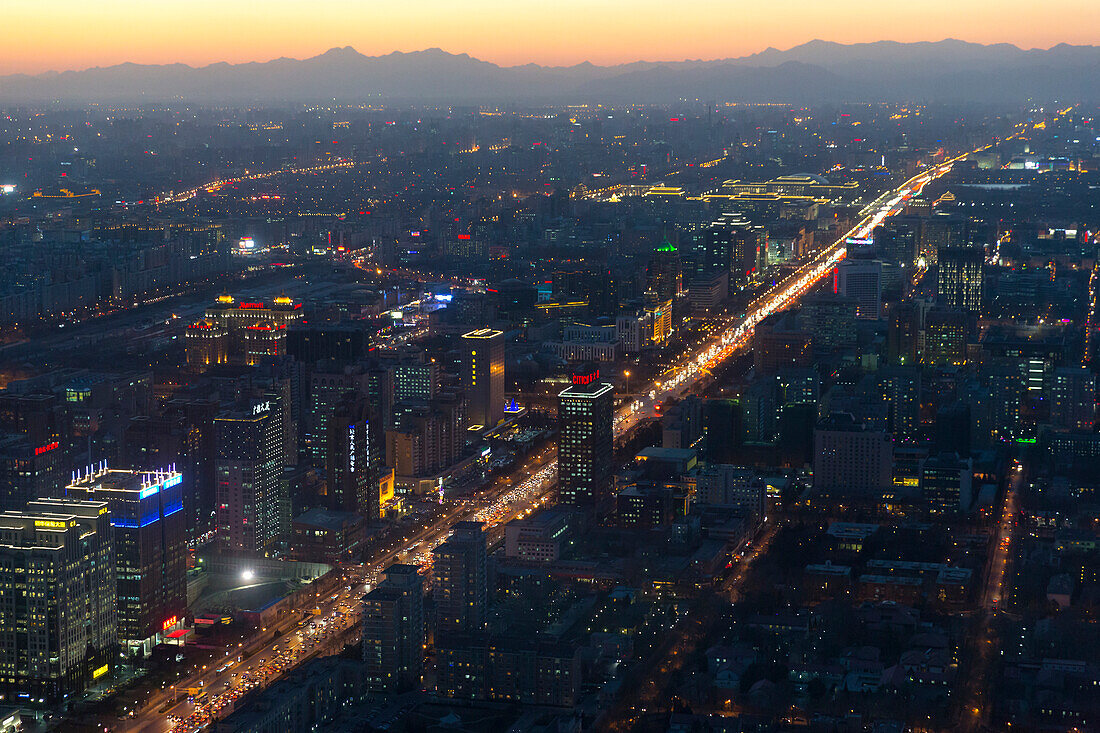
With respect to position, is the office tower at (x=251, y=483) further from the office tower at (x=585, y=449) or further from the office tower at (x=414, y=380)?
the office tower at (x=414, y=380)

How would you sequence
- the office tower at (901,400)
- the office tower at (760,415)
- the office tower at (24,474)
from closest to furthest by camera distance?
the office tower at (24,474)
the office tower at (760,415)
the office tower at (901,400)

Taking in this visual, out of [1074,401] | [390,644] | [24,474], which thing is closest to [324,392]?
[24,474]

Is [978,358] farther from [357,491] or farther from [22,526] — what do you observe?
[22,526]

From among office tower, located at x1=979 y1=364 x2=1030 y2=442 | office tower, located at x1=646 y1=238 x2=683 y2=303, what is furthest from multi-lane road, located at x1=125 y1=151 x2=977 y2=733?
office tower, located at x1=979 y1=364 x2=1030 y2=442

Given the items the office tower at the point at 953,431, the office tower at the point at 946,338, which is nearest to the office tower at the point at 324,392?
the office tower at the point at 953,431

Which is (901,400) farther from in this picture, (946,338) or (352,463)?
(352,463)

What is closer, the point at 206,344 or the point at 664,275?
the point at 206,344
